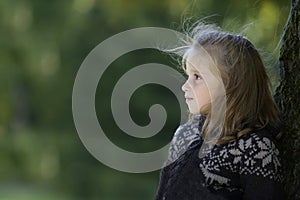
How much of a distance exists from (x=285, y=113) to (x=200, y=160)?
221mm

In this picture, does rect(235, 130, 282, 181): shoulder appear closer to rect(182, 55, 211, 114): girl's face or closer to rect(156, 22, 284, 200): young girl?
rect(156, 22, 284, 200): young girl

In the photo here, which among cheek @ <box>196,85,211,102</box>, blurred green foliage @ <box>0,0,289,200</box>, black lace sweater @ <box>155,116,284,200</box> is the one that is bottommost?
blurred green foliage @ <box>0,0,289,200</box>

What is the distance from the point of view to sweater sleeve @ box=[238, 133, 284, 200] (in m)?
1.55

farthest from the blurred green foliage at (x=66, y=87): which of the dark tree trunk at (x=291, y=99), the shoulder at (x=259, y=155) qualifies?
the shoulder at (x=259, y=155)

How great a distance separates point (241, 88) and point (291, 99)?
0.13 meters

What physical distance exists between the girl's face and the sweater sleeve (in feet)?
0.51

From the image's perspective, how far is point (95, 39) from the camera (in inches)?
439

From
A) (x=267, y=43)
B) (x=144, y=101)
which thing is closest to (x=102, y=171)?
(x=144, y=101)

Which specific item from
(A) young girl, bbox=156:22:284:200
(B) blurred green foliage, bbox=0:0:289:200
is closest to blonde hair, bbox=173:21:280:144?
(A) young girl, bbox=156:22:284:200

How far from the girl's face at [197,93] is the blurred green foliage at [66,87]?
824cm

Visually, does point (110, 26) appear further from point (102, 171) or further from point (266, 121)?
point (266, 121)

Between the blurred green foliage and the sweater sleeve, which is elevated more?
the sweater sleeve

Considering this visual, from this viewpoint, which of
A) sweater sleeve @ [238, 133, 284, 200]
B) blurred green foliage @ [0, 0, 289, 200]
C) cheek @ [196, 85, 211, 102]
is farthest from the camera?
blurred green foliage @ [0, 0, 289, 200]

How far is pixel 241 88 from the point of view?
1.67m
